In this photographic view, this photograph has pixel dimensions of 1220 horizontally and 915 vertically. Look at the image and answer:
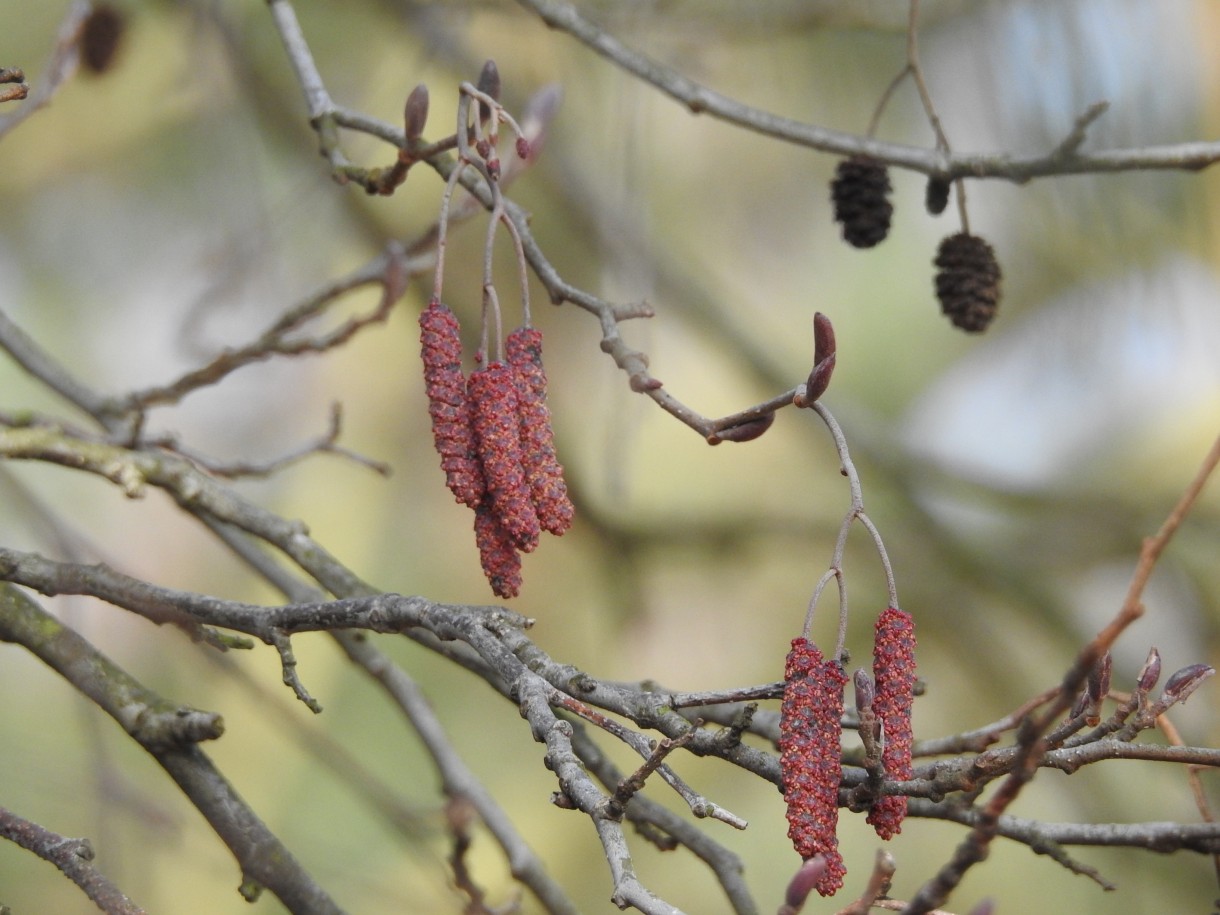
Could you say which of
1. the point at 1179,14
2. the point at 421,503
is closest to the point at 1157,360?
the point at 1179,14

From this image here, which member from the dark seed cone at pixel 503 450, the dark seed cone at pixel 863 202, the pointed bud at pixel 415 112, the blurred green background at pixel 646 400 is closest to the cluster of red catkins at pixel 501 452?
the dark seed cone at pixel 503 450

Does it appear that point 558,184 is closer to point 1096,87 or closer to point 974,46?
point 974,46

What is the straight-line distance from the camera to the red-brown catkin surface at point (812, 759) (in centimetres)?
40

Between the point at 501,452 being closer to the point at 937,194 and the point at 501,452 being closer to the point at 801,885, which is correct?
the point at 801,885

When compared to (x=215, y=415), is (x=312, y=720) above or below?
below

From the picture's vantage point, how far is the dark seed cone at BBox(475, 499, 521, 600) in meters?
0.49

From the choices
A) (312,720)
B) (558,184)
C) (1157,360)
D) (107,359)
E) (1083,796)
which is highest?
(1157,360)

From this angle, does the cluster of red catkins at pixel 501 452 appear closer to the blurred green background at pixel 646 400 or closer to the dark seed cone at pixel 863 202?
the dark seed cone at pixel 863 202

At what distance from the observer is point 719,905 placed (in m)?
1.47

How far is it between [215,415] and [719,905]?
0.81 metres

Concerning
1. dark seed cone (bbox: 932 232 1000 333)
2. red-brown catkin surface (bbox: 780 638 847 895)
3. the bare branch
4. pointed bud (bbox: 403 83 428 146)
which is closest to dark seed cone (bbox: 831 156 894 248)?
dark seed cone (bbox: 932 232 1000 333)

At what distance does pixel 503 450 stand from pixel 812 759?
159mm

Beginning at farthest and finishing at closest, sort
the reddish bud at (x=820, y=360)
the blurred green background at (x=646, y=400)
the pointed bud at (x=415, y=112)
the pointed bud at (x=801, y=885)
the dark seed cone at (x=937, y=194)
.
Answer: the blurred green background at (x=646, y=400)
the dark seed cone at (x=937, y=194)
the pointed bud at (x=415, y=112)
the reddish bud at (x=820, y=360)
the pointed bud at (x=801, y=885)

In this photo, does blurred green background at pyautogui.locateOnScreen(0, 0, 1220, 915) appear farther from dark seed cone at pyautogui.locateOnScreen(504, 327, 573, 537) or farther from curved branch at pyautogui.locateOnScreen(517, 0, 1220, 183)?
dark seed cone at pyautogui.locateOnScreen(504, 327, 573, 537)
